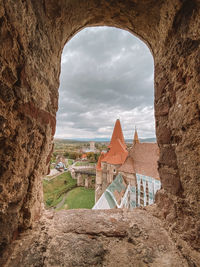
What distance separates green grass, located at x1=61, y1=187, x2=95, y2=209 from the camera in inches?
657

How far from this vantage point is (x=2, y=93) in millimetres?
707

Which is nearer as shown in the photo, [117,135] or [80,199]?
[117,135]

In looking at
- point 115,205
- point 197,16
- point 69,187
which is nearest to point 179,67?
point 197,16

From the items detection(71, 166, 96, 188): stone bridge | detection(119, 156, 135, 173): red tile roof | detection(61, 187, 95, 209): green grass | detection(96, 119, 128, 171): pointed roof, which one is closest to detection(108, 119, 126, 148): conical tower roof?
detection(96, 119, 128, 171): pointed roof

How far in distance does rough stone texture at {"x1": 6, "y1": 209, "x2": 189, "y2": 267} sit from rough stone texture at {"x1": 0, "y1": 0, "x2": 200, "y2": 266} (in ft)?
0.36

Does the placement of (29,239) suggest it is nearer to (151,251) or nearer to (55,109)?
(151,251)

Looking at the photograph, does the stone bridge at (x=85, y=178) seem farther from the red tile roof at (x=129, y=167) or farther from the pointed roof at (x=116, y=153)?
the red tile roof at (x=129, y=167)

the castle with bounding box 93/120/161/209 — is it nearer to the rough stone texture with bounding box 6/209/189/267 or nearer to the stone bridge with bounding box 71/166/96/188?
the rough stone texture with bounding box 6/209/189/267

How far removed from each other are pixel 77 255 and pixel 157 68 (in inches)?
81.5

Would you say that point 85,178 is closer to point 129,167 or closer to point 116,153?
point 116,153

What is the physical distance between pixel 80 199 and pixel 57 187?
544 centimetres

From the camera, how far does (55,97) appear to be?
4.88 ft

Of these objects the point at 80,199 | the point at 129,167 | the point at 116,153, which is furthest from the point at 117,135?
the point at 80,199

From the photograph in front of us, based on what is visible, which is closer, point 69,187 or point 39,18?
point 39,18
